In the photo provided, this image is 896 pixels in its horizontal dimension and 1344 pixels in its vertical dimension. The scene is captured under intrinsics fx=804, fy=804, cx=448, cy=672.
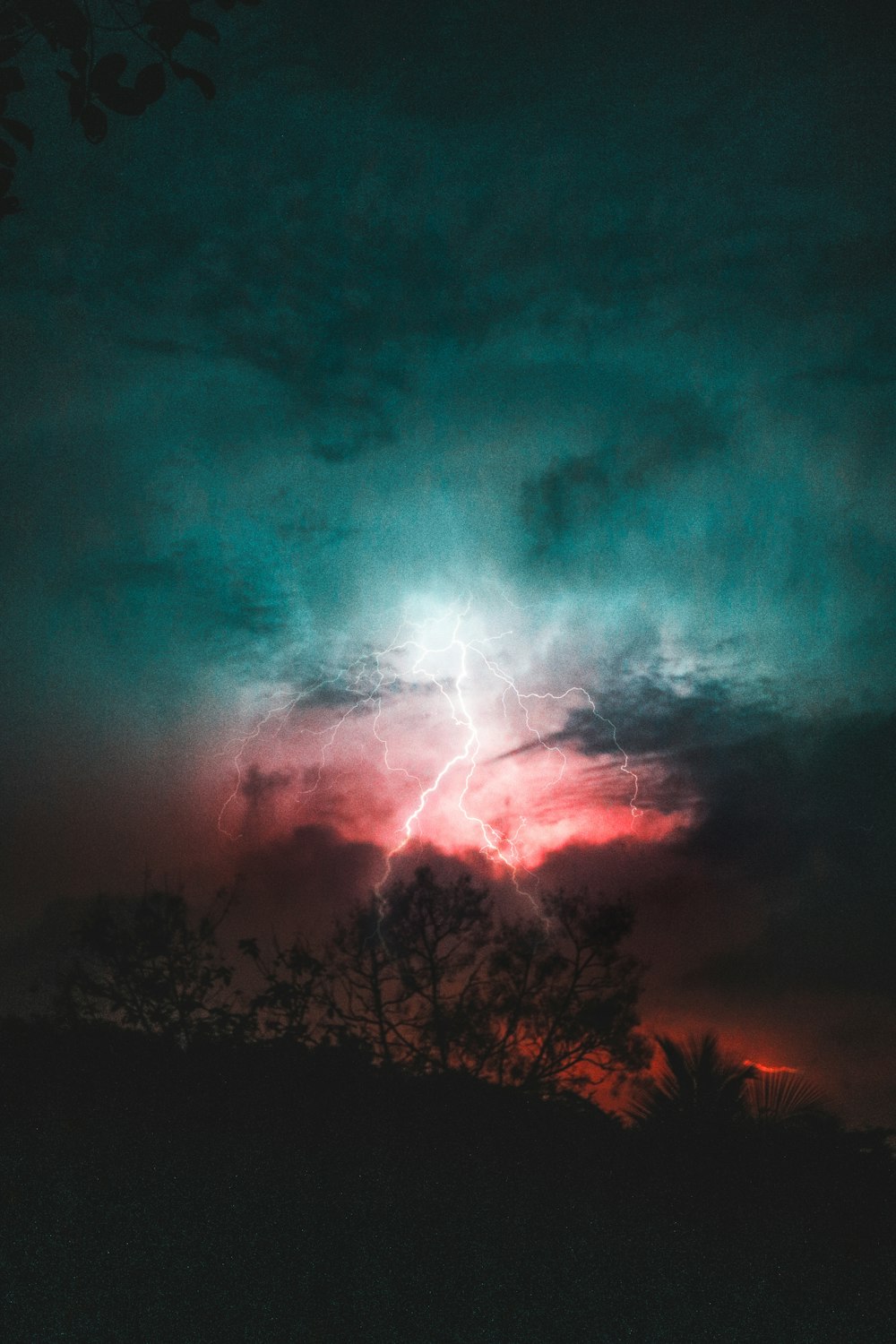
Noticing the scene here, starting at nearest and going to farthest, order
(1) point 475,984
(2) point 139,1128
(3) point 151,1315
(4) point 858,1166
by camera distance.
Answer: (3) point 151,1315
(2) point 139,1128
(4) point 858,1166
(1) point 475,984

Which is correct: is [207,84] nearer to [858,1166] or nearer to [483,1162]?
[483,1162]

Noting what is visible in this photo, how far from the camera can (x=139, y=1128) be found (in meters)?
4.52

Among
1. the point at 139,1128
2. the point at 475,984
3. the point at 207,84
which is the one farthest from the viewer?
the point at 475,984

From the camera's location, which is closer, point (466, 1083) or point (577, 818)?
point (466, 1083)

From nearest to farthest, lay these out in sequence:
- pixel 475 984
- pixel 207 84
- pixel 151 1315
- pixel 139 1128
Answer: pixel 207 84 → pixel 151 1315 → pixel 139 1128 → pixel 475 984

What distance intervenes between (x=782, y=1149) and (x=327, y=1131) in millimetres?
2793

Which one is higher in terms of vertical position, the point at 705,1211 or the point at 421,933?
the point at 421,933

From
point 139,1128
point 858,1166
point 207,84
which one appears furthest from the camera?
point 858,1166

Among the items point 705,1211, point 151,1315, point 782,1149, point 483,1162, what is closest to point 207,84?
point 151,1315

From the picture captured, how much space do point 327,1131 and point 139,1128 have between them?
3.50 ft

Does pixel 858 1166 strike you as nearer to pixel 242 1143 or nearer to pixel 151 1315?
pixel 242 1143

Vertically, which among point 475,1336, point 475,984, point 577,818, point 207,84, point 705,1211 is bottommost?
point 475,1336

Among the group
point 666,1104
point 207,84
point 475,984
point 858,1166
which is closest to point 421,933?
point 475,984

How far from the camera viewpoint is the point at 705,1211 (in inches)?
180
